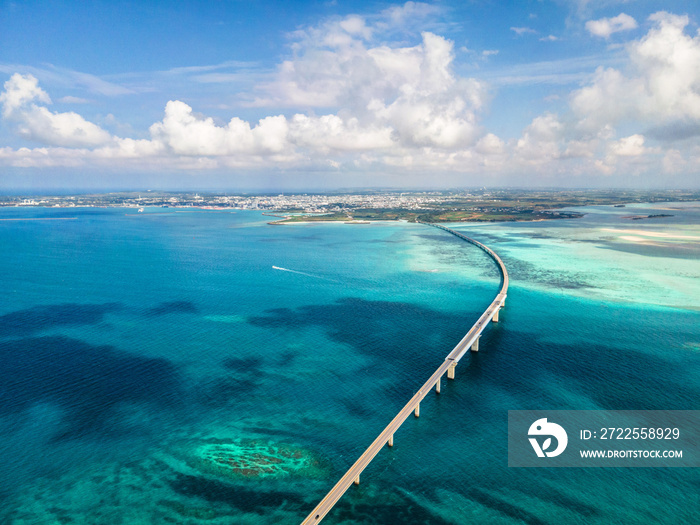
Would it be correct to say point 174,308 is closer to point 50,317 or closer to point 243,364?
point 50,317

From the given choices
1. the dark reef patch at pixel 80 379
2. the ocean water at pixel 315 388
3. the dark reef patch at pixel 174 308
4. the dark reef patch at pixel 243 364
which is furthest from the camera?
the dark reef patch at pixel 174 308

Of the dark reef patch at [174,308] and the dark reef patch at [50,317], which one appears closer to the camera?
the dark reef patch at [50,317]

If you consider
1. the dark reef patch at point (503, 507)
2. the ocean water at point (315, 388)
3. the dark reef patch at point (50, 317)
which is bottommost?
the dark reef patch at point (503, 507)

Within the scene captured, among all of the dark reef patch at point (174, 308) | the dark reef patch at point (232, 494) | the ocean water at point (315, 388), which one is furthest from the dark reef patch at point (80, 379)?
the dark reef patch at point (174, 308)

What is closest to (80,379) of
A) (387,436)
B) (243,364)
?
(243,364)

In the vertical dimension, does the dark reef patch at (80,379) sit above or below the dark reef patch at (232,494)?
above

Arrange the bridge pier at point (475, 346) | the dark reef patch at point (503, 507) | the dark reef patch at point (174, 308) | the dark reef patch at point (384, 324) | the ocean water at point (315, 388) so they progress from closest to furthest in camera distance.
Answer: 1. the dark reef patch at point (503, 507)
2. the ocean water at point (315, 388)
3. the bridge pier at point (475, 346)
4. the dark reef patch at point (384, 324)
5. the dark reef patch at point (174, 308)

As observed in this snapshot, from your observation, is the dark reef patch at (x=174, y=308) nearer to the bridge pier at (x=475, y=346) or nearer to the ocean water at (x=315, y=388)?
the ocean water at (x=315, y=388)
